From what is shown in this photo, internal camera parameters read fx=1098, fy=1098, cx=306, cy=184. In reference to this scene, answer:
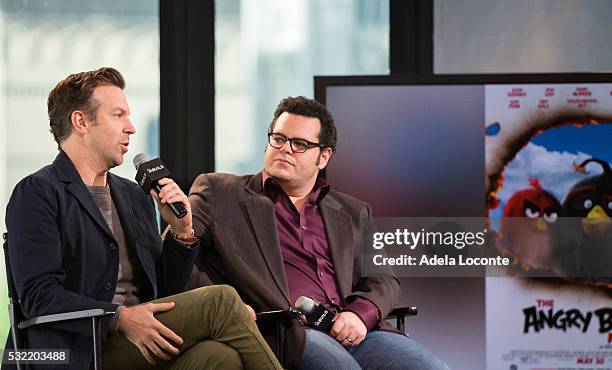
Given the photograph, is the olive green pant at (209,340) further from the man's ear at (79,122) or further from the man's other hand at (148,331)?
the man's ear at (79,122)

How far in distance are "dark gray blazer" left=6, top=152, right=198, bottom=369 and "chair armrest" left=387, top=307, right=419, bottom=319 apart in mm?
811

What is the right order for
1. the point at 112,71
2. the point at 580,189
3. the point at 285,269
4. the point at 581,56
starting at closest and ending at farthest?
1. the point at 112,71
2. the point at 285,269
3. the point at 580,189
4. the point at 581,56

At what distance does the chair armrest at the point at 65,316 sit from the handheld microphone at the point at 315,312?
77 centimetres

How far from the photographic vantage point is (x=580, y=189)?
15.0 ft

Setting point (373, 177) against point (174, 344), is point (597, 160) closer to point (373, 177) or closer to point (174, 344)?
point (373, 177)

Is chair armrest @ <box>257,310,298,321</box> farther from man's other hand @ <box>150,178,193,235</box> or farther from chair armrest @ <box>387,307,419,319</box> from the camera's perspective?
chair armrest @ <box>387,307,419,319</box>

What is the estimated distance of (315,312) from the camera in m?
3.58

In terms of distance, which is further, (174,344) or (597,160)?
(597,160)

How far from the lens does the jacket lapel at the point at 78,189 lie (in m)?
3.24

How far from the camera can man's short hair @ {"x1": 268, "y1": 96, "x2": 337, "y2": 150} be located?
3934 millimetres

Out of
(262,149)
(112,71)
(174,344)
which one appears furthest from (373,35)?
(174,344)

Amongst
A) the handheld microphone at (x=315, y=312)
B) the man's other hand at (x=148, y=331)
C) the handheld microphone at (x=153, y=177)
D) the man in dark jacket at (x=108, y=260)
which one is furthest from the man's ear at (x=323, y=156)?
the man's other hand at (x=148, y=331)

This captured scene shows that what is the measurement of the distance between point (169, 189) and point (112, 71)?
0.46 m

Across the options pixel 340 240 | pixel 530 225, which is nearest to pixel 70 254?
pixel 340 240
